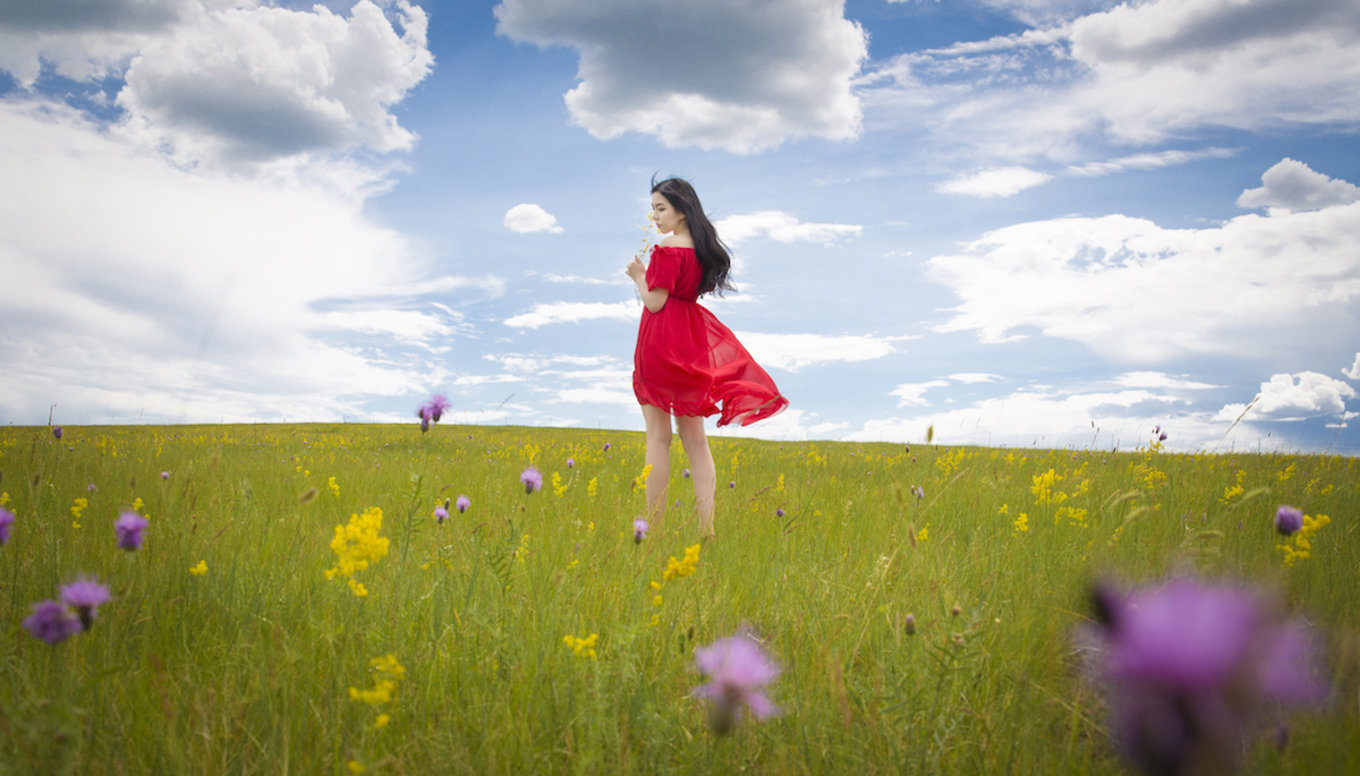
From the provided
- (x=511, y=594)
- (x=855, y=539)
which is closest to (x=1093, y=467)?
(x=855, y=539)

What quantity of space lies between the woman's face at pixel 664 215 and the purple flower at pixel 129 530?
152 inches

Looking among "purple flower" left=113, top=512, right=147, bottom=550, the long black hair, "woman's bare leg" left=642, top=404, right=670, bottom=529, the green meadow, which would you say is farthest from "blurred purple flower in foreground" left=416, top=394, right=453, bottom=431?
the long black hair

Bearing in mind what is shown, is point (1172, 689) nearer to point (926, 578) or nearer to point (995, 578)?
point (926, 578)

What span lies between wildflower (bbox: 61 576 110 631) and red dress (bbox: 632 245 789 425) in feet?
11.6

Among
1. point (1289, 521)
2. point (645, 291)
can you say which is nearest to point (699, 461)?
point (645, 291)

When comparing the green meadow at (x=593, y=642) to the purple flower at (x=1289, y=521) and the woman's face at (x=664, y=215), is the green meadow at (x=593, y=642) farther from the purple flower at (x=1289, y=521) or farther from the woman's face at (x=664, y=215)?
the woman's face at (x=664, y=215)

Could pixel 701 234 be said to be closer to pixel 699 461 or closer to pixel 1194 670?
pixel 699 461

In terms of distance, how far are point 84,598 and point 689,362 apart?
3712 mm

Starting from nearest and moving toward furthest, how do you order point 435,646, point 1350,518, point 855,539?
point 435,646 → point 855,539 → point 1350,518

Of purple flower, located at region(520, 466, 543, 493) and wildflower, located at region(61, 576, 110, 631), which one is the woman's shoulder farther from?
wildflower, located at region(61, 576, 110, 631)

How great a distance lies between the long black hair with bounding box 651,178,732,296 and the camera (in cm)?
514

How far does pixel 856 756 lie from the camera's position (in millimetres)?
1700

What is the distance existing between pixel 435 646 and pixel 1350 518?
6.28 m

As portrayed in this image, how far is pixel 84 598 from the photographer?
1.61 m
